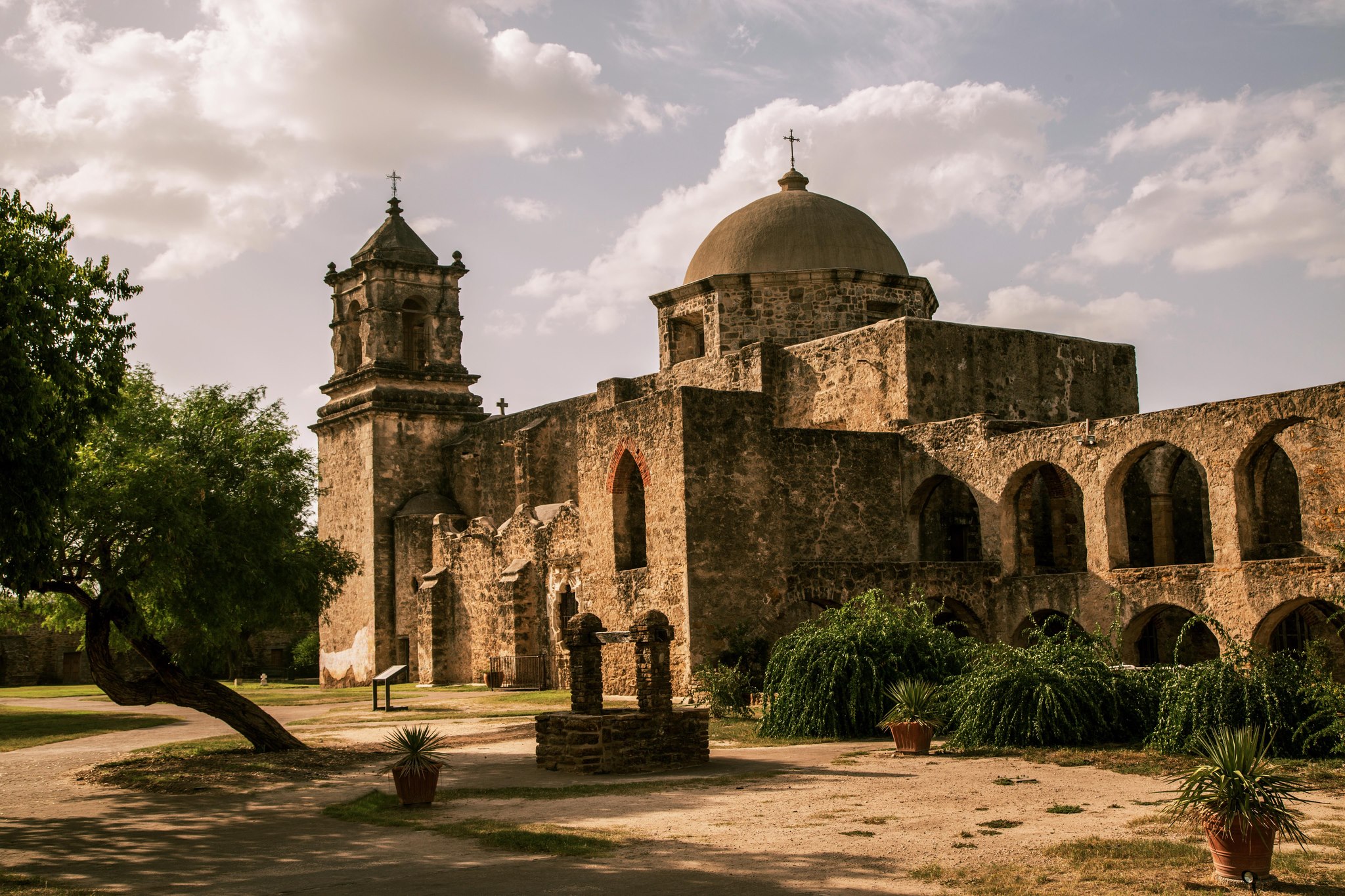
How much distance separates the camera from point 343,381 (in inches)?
1382

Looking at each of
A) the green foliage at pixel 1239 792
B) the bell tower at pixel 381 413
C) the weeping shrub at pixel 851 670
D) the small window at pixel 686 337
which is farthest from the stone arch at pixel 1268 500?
the bell tower at pixel 381 413

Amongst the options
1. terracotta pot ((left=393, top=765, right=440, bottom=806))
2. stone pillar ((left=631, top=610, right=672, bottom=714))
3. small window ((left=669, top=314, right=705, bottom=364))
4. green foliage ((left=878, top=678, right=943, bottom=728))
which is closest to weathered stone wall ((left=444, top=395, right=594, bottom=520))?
small window ((left=669, top=314, right=705, bottom=364))

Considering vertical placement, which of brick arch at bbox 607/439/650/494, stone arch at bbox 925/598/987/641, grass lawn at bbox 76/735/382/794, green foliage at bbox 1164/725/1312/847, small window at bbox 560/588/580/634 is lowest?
grass lawn at bbox 76/735/382/794

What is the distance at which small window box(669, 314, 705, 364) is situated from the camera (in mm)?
28734

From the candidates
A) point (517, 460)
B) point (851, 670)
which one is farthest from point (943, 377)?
point (517, 460)

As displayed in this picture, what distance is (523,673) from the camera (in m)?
26.5

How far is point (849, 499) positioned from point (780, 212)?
28.5ft

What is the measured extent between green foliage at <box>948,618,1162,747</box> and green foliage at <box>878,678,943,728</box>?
0.31 m

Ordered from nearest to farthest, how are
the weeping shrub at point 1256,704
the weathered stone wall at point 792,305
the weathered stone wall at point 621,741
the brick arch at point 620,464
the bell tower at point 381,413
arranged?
1. the weeping shrub at point 1256,704
2. the weathered stone wall at point 621,741
3. the brick arch at point 620,464
4. the weathered stone wall at point 792,305
5. the bell tower at point 381,413

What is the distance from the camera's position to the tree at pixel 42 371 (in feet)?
34.4

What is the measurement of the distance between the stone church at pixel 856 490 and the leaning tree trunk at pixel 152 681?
7110 millimetres

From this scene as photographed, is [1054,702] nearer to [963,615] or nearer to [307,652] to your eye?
[963,615]

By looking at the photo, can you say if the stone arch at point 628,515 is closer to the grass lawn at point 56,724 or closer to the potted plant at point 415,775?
the grass lawn at point 56,724

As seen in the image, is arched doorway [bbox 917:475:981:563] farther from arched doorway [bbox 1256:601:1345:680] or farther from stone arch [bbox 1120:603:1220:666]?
arched doorway [bbox 1256:601:1345:680]
